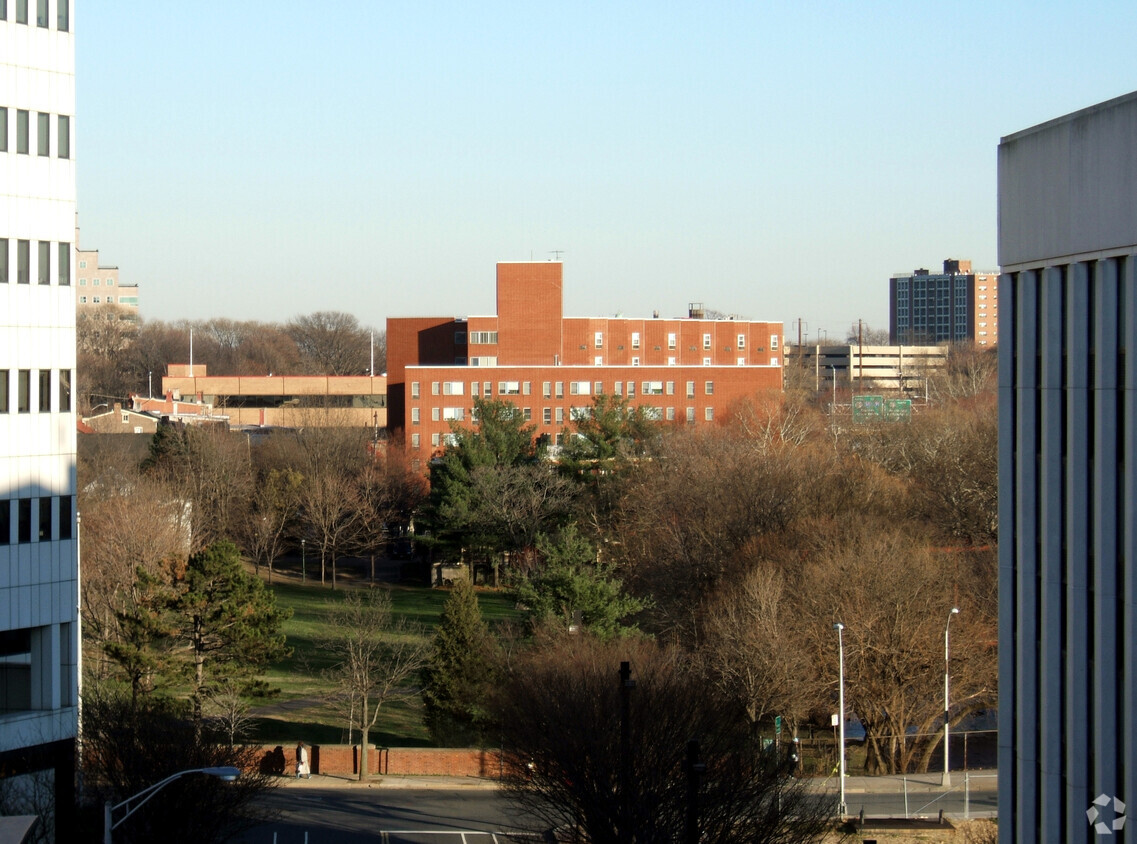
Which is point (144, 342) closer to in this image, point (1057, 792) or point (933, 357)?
point (933, 357)

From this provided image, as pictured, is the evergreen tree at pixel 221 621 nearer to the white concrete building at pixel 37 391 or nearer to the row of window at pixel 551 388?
the white concrete building at pixel 37 391

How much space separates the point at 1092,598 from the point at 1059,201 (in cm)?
598

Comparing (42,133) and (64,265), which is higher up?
(42,133)

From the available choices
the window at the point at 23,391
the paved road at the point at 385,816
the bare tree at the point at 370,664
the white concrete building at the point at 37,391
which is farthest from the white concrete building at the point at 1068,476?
the bare tree at the point at 370,664

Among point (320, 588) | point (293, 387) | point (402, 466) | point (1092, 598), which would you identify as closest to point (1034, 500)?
point (1092, 598)

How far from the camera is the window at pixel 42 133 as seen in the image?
28.0 meters

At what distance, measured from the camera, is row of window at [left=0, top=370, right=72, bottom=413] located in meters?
27.6

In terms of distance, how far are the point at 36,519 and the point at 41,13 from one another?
11.2 meters

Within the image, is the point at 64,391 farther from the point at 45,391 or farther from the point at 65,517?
the point at 65,517

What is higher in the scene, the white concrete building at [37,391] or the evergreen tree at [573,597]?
the white concrete building at [37,391]

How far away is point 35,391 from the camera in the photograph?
2811 centimetres

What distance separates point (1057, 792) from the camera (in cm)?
1900

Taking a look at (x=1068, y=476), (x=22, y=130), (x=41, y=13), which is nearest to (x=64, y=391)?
(x=22, y=130)

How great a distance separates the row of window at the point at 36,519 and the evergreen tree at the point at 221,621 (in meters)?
7.92
